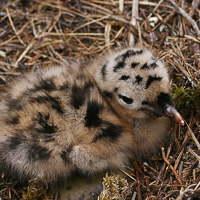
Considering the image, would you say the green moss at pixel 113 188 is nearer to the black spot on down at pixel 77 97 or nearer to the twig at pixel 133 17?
the black spot on down at pixel 77 97

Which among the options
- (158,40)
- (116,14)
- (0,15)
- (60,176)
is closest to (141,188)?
(60,176)

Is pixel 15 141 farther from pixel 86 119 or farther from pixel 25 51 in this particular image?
pixel 25 51

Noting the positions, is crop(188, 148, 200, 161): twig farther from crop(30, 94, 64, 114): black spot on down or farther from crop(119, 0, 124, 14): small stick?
crop(119, 0, 124, 14): small stick

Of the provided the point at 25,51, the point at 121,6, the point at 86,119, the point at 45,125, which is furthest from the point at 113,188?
the point at 121,6

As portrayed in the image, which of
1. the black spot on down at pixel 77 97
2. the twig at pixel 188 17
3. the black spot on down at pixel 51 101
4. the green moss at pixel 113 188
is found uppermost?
the twig at pixel 188 17

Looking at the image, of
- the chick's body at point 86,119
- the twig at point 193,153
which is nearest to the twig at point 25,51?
the chick's body at point 86,119

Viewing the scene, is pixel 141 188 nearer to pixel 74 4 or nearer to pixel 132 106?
pixel 132 106
